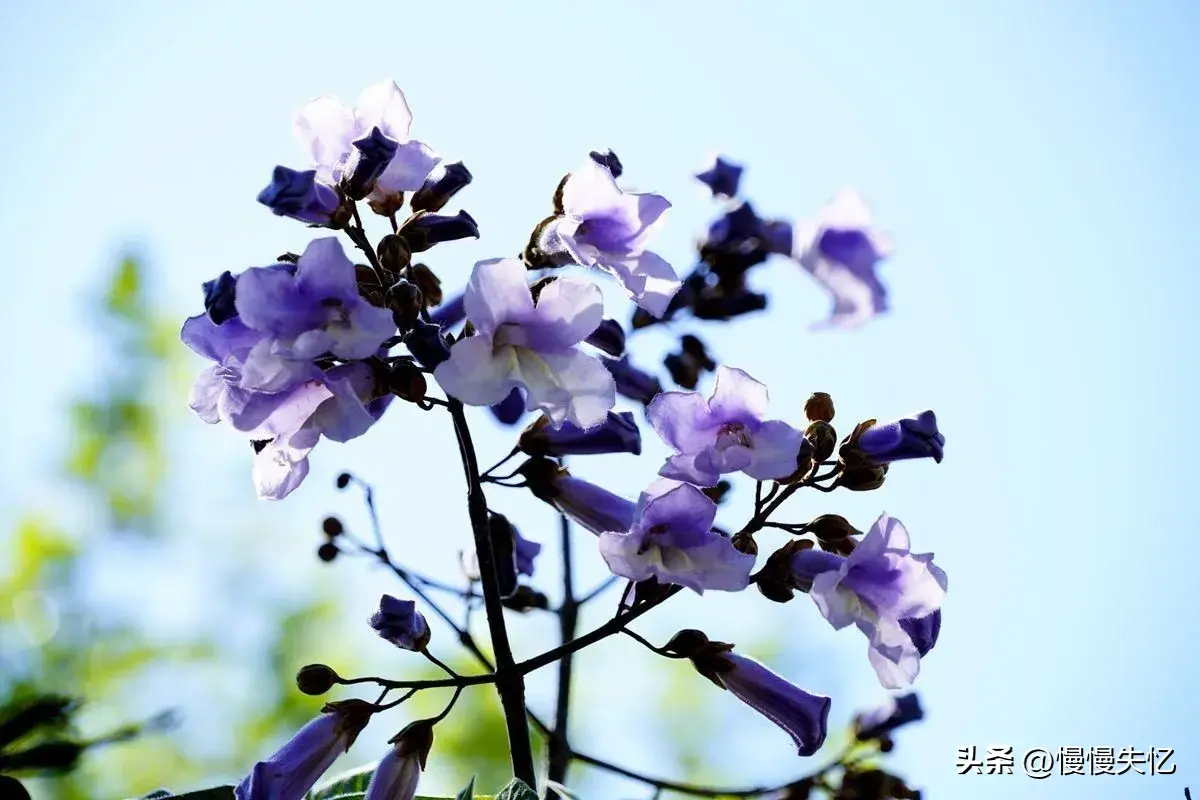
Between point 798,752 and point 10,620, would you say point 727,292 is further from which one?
point 10,620

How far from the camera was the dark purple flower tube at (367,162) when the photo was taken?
1474 mm

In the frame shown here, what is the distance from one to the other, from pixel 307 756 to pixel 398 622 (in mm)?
207

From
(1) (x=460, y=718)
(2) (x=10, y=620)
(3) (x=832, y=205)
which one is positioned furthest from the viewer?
(2) (x=10, y=620)

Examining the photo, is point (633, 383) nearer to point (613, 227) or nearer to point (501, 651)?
point (613, 227)

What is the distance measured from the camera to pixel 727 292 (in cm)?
263

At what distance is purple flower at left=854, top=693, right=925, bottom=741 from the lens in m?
2.36

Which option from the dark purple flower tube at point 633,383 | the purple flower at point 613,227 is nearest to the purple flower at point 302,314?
the purple flower at point 613,227

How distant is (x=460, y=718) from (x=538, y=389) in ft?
17.7

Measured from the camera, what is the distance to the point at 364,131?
5.22 feet

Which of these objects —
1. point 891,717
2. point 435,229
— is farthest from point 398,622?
point 891,717

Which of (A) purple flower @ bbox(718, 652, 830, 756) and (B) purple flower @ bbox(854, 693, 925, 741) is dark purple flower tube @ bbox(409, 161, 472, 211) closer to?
(A) purple flower @ bbox(718, 652, 830, 756)

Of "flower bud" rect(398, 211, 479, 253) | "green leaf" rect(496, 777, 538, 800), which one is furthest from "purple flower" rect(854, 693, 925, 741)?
"flower bud" rect(398, 211, 479, 253)

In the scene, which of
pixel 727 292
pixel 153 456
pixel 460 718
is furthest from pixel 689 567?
pixel 153 456

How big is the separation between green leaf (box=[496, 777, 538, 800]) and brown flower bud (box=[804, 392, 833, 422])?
58 centimetres
